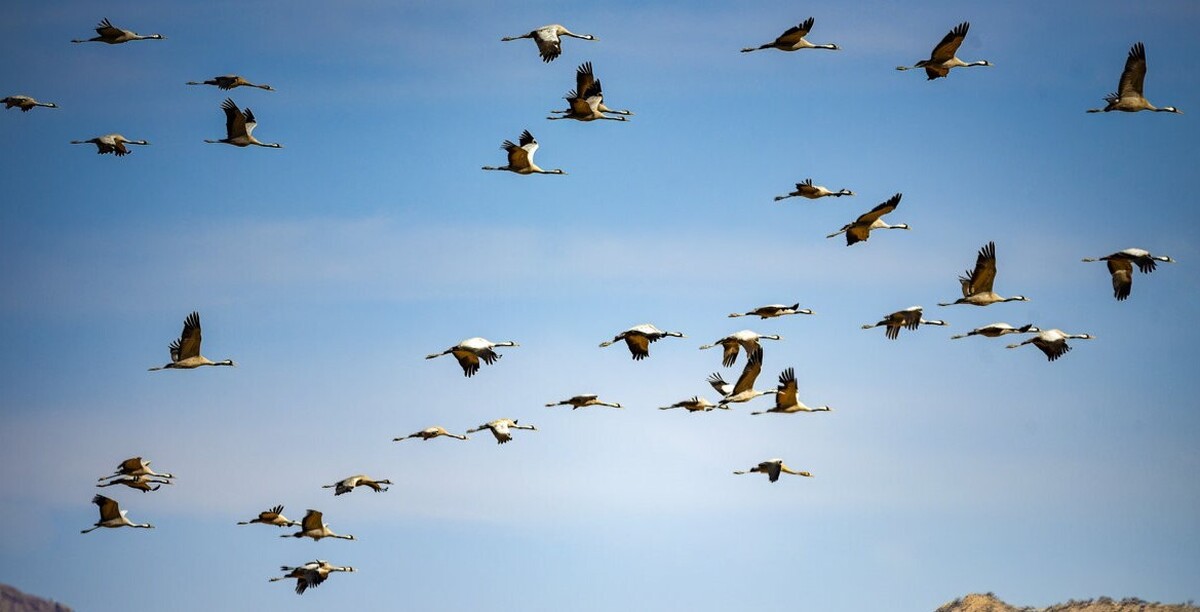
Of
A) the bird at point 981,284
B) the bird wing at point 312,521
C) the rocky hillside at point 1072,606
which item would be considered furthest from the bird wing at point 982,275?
the rocky hillside at point 1072,606

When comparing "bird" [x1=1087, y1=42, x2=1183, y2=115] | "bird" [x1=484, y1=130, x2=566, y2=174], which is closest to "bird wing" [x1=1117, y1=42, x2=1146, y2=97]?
"bird" [x1=1087, y1=42, x2=1183, y2=115]

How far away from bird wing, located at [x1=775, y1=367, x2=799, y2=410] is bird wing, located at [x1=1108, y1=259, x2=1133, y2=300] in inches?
361

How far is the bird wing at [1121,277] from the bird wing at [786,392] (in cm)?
916

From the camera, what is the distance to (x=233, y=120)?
2261 inches

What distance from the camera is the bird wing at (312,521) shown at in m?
56.4

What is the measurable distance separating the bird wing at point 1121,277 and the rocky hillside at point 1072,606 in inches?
3438

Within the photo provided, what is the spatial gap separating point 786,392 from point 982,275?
21.1 ft

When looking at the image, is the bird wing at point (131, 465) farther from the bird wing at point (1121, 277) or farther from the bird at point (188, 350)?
the bird wing at point (1121, 277)

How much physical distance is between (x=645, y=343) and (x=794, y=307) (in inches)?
173

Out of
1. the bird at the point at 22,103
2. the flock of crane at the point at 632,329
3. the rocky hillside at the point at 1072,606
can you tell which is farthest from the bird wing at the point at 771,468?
the rocky hillside at the point at 1072,606

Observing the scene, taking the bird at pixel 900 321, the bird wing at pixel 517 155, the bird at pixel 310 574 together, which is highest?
the bird wing at pixel 517 155

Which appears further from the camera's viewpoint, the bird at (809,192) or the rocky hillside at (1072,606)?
the rocky hillside at (1072,606)

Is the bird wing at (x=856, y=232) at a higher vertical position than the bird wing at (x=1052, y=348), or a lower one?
higher

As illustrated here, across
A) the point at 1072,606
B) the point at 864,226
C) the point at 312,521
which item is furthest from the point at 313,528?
the point at 1072,606
